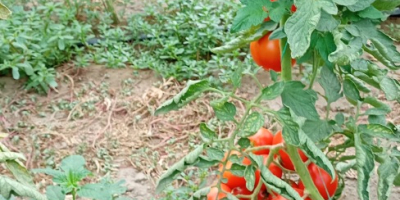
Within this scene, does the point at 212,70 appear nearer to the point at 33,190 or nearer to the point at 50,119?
the point at 50,119

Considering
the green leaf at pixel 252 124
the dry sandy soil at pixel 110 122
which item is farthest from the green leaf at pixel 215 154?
the dry sandy soil at pixel 110 122

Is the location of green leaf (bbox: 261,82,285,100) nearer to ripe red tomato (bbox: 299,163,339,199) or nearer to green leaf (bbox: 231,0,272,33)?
green leaf (bbox: 231,0,272,33)

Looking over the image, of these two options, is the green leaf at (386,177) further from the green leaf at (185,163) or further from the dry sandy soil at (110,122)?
the dry sandy soil at (110,122)

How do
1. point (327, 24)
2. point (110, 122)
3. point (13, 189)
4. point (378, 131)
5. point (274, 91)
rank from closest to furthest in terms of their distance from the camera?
point (13, 189) → point (327, 24) → point (274, 91) → point (378, 131) → point (110, 122)

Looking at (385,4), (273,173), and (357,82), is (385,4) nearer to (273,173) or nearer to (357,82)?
(357,82)

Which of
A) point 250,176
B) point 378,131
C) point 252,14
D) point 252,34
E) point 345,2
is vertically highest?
point 345,2

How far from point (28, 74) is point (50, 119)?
0.78 feet

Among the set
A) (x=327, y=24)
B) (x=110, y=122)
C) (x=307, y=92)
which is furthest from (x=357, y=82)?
(x=110, y=122)

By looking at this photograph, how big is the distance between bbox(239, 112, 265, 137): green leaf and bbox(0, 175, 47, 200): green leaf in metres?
0.43

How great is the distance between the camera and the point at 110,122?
2.43 m

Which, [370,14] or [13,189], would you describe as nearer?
[13,189]

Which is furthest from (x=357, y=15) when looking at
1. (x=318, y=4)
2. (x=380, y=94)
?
(x=380, y=94)

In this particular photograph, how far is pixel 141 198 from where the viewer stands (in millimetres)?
2057

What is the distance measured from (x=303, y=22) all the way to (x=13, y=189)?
56cm
